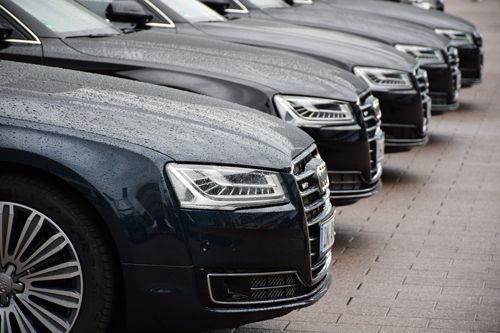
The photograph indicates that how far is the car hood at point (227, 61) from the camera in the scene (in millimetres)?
7199

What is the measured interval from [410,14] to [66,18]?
7.98 metres

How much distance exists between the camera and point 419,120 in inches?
379

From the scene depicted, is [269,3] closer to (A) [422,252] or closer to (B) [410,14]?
(B) [410,14]

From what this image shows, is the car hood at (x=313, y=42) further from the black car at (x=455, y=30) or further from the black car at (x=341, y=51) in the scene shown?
the black car at (x=455, y=30)

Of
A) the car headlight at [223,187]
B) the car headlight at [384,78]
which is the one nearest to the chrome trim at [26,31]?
the car headlight at [223,187]

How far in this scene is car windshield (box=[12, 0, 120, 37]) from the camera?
7078 millimetres

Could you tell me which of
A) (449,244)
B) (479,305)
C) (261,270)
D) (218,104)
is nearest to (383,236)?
(449,244)

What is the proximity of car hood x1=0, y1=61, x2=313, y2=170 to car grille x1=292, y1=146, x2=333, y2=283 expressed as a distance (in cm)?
7

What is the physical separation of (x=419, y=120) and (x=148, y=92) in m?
4.46

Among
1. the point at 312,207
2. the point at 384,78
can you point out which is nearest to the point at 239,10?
the point at 384,78

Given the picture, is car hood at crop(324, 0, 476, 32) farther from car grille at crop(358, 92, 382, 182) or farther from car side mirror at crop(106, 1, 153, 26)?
car grille at crop(358, 92, 382, 182)

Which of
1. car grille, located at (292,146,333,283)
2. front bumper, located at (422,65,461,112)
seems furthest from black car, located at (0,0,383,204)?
front bumper, located at (422,65,461,112)

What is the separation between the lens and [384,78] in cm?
950

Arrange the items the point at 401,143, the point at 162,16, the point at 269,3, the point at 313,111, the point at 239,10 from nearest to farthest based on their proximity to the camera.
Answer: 1. the point at 313,111
2. the point at 162,16
3. the point at 401,143
4. the point at 239,10
5. the point at 269,3
